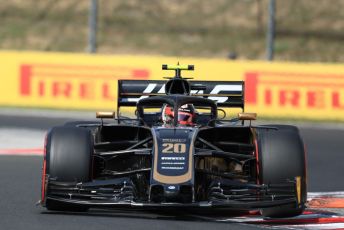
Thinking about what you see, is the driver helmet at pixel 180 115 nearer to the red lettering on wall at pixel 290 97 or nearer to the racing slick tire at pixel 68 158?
the racing slick tire at pixel 68 158

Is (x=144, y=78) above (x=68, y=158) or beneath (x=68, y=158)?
Answer: above

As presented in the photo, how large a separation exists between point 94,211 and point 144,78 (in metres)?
13.8

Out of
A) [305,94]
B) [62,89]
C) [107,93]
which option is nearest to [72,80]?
[62,89]

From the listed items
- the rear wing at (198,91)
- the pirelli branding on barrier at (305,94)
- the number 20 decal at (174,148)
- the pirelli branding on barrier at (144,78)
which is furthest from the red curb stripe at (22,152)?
the pirelli branding on barrier at (305,94)

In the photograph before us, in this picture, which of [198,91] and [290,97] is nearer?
[198,91]

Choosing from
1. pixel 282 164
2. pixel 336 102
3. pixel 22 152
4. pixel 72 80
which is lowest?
pixel 22 152

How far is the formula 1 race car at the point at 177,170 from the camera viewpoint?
30.7 ft

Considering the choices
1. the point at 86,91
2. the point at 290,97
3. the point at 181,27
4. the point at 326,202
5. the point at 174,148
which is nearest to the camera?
the point at 174,148

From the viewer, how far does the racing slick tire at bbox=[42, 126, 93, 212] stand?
9672 mm

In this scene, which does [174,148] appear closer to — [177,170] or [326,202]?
[177,170]

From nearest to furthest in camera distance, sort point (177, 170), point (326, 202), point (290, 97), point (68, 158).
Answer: point (177, 170)
point (68, 158)
point (326, 202)
point (290, 97)

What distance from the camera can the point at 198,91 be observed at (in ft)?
39.1

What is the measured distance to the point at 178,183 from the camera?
9281 millimetres

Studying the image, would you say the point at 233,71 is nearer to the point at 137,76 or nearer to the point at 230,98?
the point at 137,76
